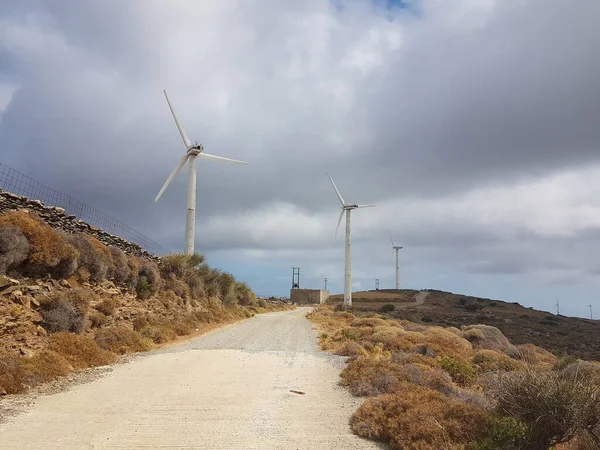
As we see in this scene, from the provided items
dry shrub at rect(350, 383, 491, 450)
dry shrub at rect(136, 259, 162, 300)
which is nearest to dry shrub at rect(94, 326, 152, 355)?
dry shrub at rect(136, 259, 162, 300)

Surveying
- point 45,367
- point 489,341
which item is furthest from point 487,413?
point 489,341

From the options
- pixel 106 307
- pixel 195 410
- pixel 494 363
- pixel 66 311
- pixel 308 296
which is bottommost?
pixel 195 410

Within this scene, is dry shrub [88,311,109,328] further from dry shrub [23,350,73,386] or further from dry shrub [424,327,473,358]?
dry shrub [424,327,473,358]

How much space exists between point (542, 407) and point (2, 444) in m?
8.71

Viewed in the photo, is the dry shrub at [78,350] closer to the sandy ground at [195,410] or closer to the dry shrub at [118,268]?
the sandy ground at [195,410]

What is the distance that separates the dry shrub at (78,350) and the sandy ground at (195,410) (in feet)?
2.93

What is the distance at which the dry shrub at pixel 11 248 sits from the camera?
15430 mm

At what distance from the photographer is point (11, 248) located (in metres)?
15.7

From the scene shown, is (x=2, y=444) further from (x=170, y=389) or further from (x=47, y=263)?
(x=47, y=263)

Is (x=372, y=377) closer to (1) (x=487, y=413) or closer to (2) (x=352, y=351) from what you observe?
(1) (x=487, y=413)

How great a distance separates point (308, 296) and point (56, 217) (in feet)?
384

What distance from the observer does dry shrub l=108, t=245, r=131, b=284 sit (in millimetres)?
23703

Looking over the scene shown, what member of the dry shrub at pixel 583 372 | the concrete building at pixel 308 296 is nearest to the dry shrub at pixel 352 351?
the dry shrub at pixel 583 372

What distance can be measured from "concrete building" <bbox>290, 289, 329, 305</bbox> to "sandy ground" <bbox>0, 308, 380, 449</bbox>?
11718cm
